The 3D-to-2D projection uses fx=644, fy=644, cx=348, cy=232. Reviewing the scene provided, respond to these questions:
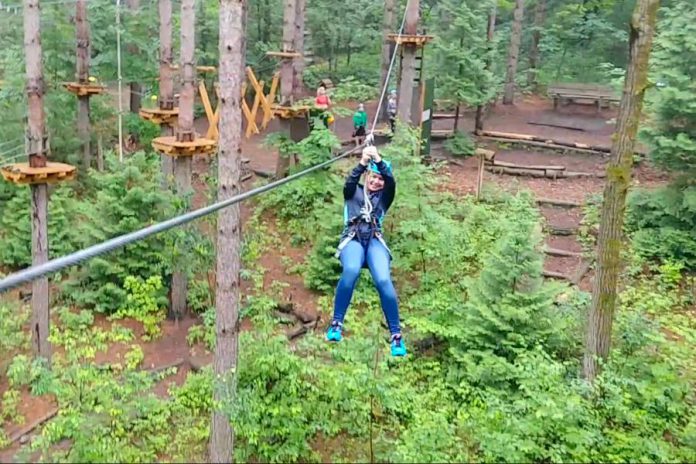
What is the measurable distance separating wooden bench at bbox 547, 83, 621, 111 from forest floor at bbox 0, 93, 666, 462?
315 mm

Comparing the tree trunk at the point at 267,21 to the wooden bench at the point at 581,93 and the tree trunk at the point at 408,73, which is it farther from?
the tree trunk at the point at 408,73

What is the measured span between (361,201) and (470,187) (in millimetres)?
8259

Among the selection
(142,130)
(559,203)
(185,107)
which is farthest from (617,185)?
(142,130)

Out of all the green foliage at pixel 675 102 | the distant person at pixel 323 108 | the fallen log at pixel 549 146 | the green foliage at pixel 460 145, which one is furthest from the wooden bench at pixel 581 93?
the distant person at pixel 323 108

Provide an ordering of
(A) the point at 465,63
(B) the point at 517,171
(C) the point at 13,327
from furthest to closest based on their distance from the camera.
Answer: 1. (A) the point at 465,63
2. (B) the point at 517,171
3. (C) the point at 13,327

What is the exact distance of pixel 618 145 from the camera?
5949mm

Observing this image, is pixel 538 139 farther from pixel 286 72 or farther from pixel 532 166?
pixel 286 72

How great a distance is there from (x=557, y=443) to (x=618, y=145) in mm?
2735

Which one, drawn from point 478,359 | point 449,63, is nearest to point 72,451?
point 478,359

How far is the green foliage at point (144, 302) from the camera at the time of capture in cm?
927

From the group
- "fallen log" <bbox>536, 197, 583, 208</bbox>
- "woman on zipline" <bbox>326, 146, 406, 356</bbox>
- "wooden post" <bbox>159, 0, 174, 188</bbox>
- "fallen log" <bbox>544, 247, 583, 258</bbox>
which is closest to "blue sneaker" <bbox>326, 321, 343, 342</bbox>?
"woman on zipline" <bbox>326, 146, 406, 356</bbox>

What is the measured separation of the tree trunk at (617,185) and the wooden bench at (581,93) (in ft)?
50.0

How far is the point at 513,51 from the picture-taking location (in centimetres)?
1955

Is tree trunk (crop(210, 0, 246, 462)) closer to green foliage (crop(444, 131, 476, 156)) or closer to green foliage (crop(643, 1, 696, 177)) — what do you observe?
green foliage (crop(643, 1, 696, 177))
